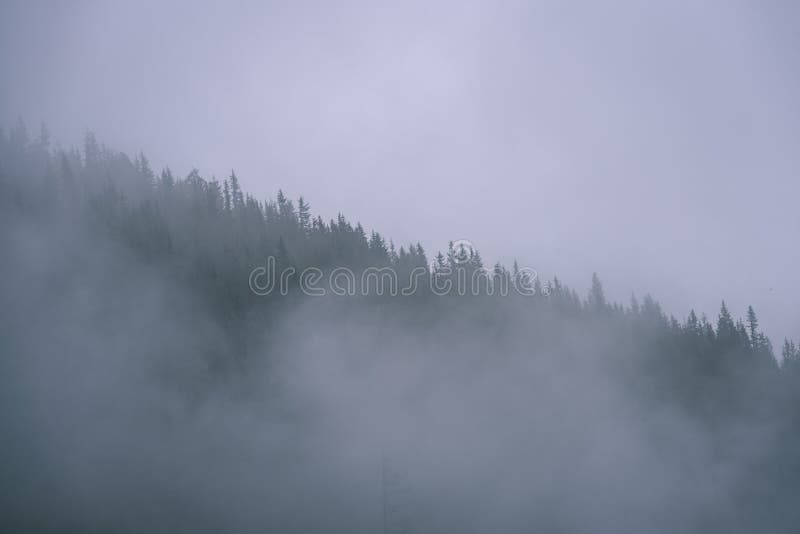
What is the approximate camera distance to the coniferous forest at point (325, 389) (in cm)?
6975

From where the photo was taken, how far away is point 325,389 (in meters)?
83.9

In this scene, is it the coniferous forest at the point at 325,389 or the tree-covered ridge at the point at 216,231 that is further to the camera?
the tree-covered ridge at the point at 216,231

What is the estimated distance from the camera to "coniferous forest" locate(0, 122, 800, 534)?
229 ft

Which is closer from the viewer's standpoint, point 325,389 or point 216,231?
point 325,389

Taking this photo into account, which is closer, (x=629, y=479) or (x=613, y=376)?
(x=629, y=479)

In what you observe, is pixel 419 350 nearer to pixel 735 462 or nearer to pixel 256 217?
pixel 256 217

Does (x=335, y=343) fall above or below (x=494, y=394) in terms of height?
above

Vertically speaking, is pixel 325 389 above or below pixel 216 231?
below

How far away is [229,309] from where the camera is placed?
3319 inches

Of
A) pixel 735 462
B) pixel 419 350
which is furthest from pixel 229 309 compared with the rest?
pixel 735 462

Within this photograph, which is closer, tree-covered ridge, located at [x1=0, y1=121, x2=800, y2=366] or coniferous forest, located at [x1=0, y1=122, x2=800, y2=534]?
coniferous forest, located at [x1=0, y1=122, x2=800, y2=534]

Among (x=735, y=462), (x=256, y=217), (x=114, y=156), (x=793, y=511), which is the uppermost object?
(x=114, y=156)

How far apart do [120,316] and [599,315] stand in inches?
3135

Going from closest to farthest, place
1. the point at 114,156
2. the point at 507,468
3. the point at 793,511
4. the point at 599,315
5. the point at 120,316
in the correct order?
the point at 120,316
the point at 507,468
the point at 793,511
the point at 599,315
the point at 114,156
